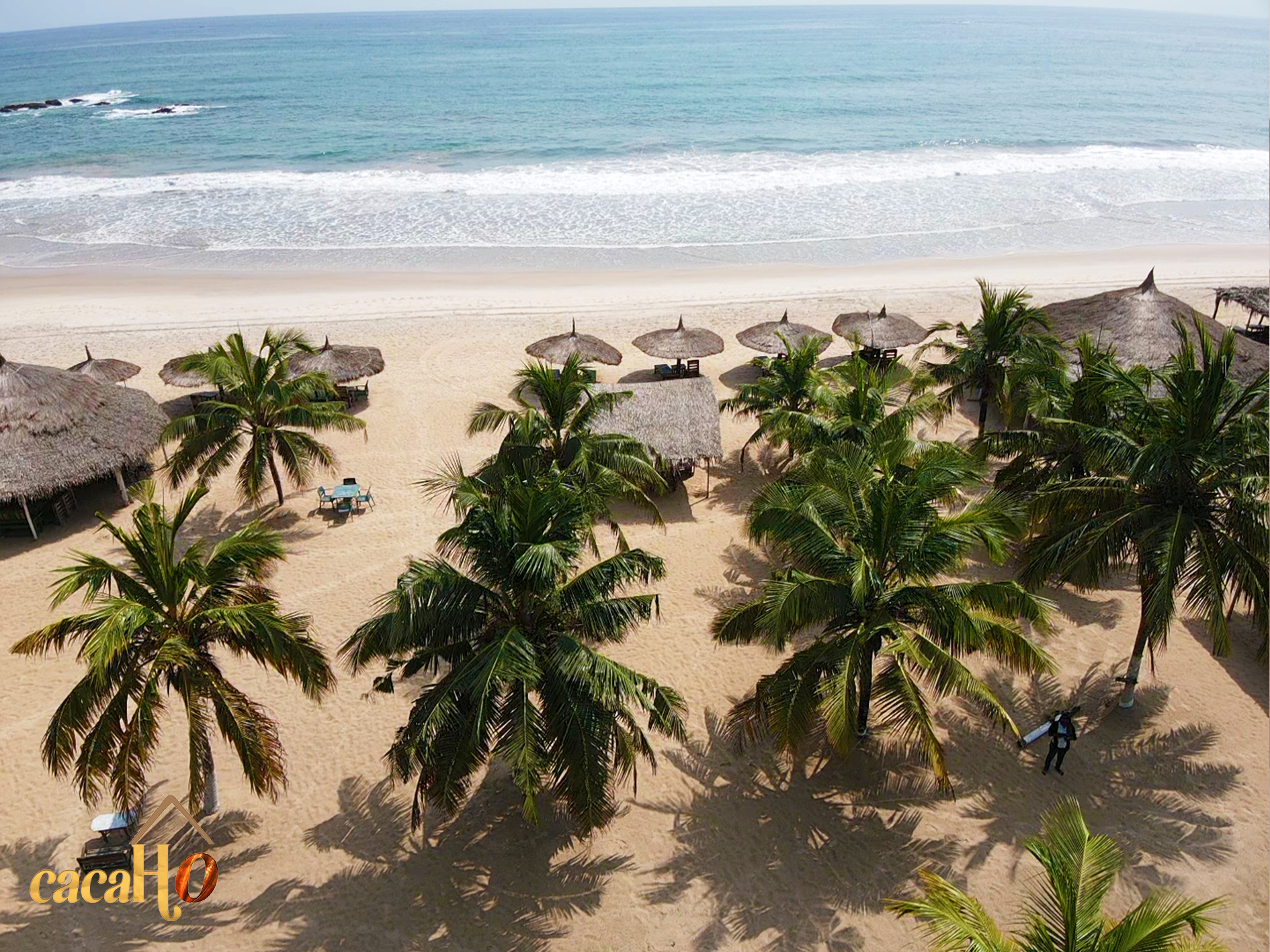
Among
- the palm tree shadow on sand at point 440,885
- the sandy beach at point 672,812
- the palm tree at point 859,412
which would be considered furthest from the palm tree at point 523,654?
the palm tree at point 859,412

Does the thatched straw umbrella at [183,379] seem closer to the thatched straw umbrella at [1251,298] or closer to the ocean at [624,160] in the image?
the ocean at [624,160]

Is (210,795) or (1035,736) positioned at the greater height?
(210,795)

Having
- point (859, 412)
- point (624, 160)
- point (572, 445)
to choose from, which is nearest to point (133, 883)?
point (572, 445)

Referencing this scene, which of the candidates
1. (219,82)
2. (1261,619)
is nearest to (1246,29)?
(219,82)

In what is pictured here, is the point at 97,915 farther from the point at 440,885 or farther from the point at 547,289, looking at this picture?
the point at 547,289

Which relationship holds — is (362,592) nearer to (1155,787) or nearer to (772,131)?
(1155,787)

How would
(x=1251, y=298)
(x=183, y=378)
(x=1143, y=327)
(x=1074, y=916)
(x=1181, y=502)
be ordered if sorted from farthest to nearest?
(x=1251, y=298)
(x=183, y=378)
(x=1143, y=327)
(x=1181, y=502)
(x=1074, y=916)

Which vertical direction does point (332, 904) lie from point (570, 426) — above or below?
below
